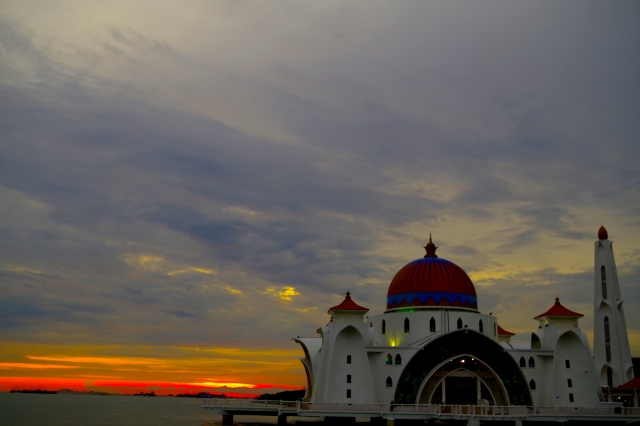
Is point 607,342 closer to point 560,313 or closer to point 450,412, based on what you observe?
point 560,313

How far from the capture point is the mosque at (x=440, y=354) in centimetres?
4956

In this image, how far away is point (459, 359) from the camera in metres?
51.0

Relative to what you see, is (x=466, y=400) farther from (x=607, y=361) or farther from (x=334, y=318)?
(x=607, y=361)

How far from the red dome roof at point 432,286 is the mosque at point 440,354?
3.3 inches

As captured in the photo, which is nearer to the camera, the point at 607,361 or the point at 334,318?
the point at 334,318

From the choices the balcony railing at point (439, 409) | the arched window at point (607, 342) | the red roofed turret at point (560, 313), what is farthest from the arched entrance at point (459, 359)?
the arched window at point (607, 342)

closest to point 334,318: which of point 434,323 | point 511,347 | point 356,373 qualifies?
point 356,373

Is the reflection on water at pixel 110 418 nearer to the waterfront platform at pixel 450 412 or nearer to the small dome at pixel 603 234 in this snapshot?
the waterfront platform at pixel 450 412

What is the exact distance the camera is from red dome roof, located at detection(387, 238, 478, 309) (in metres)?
53.7

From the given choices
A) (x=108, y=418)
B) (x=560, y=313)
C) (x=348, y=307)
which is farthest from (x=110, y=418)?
(x=560, y=313)

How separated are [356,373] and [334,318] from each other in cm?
444

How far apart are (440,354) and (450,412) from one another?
15.5 feet

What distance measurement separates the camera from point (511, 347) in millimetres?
56000

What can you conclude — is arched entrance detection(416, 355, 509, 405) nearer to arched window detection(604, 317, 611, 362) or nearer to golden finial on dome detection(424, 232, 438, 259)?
golden finial on dome detection(424, 232, 438, 259)
